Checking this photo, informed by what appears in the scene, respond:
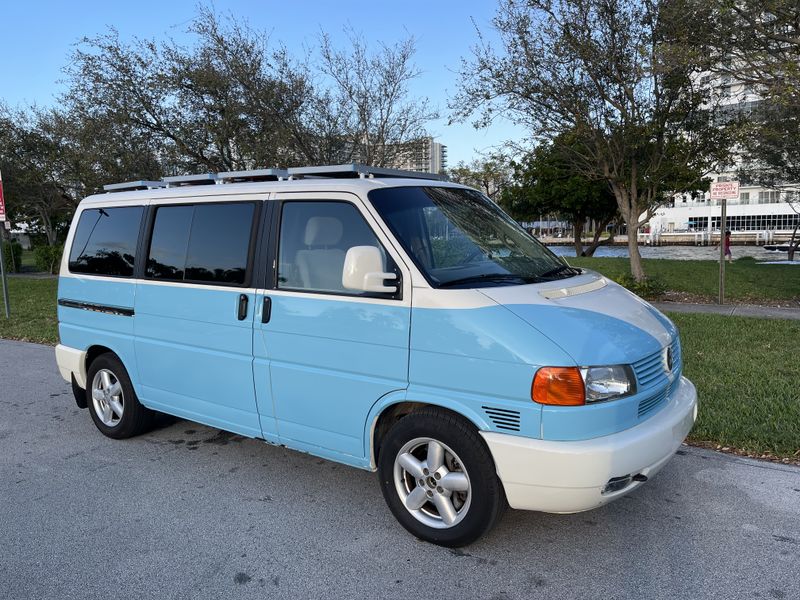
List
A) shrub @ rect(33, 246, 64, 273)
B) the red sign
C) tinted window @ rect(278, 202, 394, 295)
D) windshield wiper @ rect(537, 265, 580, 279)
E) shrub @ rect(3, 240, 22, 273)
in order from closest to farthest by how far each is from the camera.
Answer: tinted window @ rect(278, 202, 394, 295), windshield wiper @ rect(537, 265, 580, 279), the red sign, shrub @ rect(33, 246, 64, 273), shrub @ rect(3, 240, 22, 273)

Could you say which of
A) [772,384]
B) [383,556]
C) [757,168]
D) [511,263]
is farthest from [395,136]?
[757,168]

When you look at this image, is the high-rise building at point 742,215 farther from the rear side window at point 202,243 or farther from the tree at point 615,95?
the rear side window at point 202,243

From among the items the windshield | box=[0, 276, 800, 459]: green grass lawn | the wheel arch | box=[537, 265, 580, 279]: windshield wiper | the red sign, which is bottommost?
box=[0, 276, 800, 459]: green grass lawn

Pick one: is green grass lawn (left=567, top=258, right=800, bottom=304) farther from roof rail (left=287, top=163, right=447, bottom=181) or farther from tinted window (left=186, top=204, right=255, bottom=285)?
tinted window (left=186, top=204, right=255, bottom=285)

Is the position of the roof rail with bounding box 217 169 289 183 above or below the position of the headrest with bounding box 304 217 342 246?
above

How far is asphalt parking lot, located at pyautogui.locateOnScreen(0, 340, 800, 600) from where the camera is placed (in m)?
3.09

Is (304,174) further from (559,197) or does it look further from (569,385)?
(559,197)

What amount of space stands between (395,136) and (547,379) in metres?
12.3

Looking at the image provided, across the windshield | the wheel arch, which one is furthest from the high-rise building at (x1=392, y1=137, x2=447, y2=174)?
the wheel arch

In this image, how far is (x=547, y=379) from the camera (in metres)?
2.96

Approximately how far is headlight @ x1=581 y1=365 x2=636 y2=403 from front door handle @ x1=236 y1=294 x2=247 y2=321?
7.18 ft

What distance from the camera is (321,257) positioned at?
3.80 meters

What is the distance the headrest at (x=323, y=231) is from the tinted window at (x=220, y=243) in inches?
19.6

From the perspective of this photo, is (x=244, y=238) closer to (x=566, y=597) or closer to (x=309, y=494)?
(x=309, y=494)
